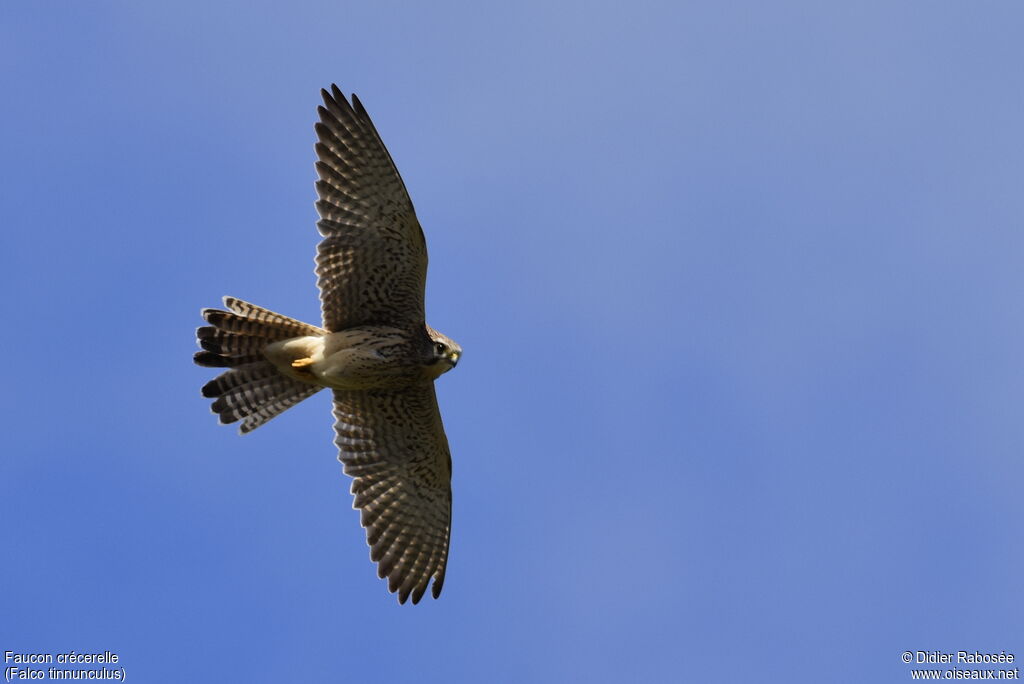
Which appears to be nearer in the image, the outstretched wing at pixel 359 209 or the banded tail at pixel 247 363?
the outstretched wing at pixel 359 209

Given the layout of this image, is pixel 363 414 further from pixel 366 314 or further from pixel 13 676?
pixel 13 676

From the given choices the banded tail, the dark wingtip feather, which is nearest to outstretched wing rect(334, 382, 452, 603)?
the banded tail

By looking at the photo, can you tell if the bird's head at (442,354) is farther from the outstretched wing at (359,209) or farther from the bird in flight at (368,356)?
the outstretched wing at (359,209)

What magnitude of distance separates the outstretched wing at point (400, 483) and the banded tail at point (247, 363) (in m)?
0.58

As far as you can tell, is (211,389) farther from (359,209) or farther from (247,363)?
(359,209)

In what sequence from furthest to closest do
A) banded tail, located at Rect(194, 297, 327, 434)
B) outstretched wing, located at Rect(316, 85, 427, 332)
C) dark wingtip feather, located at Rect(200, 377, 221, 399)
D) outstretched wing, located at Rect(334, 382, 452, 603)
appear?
outstretched wing, located at Rect(334, 382, 452, 603)
dark wingtip feather, located at Rect(200, 377, 221, 399)
banded tail, located at Rect(194, 297, 327, 434)
outstretched wing, located at Rect(316, 85, 427, 332)

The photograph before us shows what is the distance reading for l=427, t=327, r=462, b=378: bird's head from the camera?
12008 mm

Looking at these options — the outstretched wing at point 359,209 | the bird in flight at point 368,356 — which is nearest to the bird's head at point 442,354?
the bird in flight at point 368,356

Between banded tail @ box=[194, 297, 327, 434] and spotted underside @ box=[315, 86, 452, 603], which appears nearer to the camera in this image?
spotted underside @ box=[315, 86, 452, 603]

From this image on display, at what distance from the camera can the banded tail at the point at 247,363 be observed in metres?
12.1

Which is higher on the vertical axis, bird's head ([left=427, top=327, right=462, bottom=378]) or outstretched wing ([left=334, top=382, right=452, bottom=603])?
bird's head ([left=427, top=327, right=462, bottom=378])

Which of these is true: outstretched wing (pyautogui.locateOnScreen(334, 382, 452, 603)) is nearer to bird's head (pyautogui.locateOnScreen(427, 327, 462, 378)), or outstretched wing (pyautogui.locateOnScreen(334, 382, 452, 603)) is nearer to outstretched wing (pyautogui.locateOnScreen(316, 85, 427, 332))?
bird's head (pyautogui.locateOnScreen(427, 327, 462, 378))

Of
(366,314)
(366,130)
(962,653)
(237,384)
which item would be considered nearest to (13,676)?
(237,384)

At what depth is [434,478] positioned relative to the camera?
13.1m
